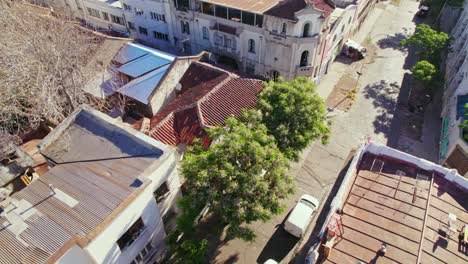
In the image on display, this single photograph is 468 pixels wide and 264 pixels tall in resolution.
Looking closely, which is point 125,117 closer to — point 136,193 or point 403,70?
point 136,193

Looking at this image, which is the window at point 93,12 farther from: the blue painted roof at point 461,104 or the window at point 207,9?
the blue painted roof at point 461,104

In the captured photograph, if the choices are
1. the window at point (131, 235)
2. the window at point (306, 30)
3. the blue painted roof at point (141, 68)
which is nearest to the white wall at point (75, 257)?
the window at point (131, 235)

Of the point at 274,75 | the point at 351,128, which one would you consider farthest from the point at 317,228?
the point at 274,75

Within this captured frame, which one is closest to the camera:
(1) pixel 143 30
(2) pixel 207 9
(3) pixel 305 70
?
(3) pixel 305 70

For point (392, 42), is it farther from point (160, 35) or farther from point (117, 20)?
point (117, 20)

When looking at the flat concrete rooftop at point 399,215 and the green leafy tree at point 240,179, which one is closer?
the flat concrete rooftop at point 399,215

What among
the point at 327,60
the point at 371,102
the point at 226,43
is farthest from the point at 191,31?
the point at 371,102

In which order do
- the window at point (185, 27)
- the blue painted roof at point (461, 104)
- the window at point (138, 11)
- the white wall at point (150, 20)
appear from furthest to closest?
the window at point (138, 11) < the white wall at point (150, 20) < the window at point (185, 27) < the blue painted roof at point (461, 104)
